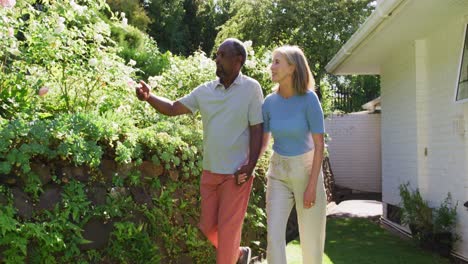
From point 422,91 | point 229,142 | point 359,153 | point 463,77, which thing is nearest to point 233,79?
point 229,142

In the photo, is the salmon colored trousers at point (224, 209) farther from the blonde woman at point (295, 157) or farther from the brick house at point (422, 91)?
the brick house at point (422, 91)

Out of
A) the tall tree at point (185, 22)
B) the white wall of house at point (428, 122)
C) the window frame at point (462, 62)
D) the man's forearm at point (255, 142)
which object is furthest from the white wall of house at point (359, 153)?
the man's forearm at point (255, 142)

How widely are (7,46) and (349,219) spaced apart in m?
7.29

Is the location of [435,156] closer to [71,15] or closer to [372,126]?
[71,15]

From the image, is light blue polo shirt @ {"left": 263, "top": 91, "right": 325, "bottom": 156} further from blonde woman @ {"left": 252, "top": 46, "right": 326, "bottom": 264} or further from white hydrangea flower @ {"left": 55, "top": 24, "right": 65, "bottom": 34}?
white hydrangea flower @ {"left": 55, "top": 24, "right": 65, "bottom": 34}

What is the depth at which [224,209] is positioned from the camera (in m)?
3.98

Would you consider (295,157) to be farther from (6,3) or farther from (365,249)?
(365,249)

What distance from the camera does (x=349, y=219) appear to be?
1028cm

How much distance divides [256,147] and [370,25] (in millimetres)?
3872

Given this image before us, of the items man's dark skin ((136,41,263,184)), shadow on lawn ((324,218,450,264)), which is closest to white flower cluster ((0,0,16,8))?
man's dark skin ((136,41,263,184))

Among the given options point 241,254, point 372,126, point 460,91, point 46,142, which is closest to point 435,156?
point 460,91

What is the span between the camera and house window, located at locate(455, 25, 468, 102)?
20.6 ft

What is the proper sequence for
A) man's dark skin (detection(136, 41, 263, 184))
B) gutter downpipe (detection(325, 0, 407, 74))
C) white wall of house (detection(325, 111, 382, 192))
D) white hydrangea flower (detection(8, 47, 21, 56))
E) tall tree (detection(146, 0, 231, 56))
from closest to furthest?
man's dark skin (detection(136, 41, 263, 184))
white hydrangea flower (detection(8, 47, 21, 56))
gutter downpipe (detection(325, 0, 407, 74))
white wall of house (detection(325, 111, 382, 192))
tall tree (detection(146, 0, 231, 56))

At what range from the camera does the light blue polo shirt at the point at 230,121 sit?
3957 mm
